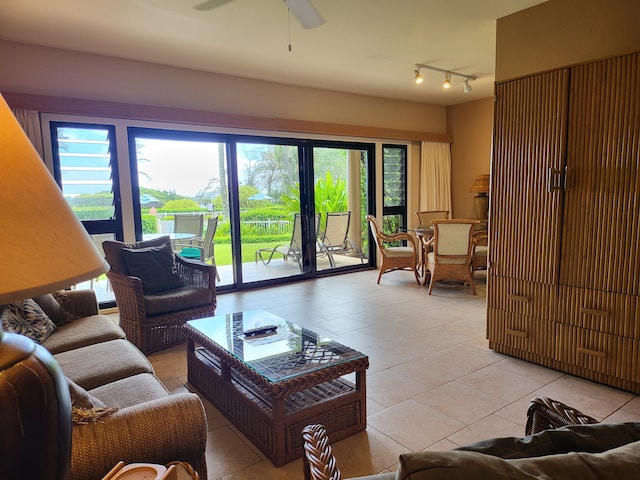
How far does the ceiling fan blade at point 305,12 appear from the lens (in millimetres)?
2621

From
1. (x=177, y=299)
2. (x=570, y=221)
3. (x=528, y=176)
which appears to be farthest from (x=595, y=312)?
(x=177, y=299)

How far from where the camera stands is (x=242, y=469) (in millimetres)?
1888

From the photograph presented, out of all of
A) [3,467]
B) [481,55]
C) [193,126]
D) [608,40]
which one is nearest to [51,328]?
[3,467]

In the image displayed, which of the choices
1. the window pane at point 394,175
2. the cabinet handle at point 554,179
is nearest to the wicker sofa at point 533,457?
the cabinet handle at point 554,179

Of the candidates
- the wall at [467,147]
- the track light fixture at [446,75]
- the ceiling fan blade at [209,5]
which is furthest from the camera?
Answer: the wall at [467,147]

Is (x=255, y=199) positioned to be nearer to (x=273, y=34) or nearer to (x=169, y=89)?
(x=169, y=89)

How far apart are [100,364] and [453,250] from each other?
13.4 ft

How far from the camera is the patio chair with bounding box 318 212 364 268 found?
6246 millimetres

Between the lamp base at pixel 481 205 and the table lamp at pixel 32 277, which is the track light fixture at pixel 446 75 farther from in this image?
the table lamp at pixel 32 277

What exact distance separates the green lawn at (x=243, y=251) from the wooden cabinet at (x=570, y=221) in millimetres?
3359

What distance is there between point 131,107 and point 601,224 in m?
4.38

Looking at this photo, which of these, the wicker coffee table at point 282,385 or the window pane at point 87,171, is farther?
the window pane at point 87,171

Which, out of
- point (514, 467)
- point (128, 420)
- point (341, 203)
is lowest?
point (128, 420)

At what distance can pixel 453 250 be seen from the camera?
4.98 m
